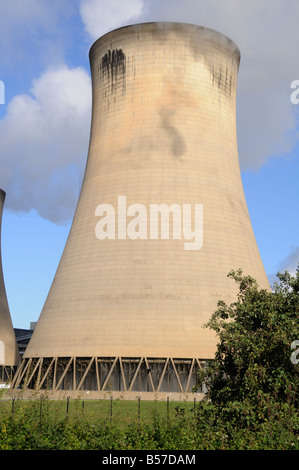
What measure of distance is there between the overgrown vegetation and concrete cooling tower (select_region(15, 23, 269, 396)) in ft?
27.8

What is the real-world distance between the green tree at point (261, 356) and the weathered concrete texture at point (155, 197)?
9098 millimetres

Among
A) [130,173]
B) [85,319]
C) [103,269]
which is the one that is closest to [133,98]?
[130,173]

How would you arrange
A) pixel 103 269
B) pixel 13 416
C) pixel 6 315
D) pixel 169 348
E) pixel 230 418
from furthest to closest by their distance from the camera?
pixel 6 315
pixel 103 269
pixel 169 348
pixel 230 418
pixel 13 416

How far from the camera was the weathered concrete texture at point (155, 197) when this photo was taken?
2248 cm

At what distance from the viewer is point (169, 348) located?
72.1 feet

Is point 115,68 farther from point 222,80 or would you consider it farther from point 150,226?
point 150,226

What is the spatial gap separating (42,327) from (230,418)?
14160 mm

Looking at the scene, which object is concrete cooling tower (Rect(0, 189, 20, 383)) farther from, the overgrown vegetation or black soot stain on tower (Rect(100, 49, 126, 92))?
the overgrown vegetation

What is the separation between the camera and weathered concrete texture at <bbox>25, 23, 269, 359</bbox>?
22.5 m

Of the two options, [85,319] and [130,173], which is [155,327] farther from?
[130,173]

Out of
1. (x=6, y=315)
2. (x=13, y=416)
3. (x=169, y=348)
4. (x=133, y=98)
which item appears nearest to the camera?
(x=13, y=416)

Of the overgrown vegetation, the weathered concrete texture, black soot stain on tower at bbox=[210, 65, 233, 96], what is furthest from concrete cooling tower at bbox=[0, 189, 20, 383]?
the overgrown vegetation

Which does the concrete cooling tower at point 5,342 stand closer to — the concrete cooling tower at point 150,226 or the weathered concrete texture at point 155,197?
the concrete cooling tower at point 150,226

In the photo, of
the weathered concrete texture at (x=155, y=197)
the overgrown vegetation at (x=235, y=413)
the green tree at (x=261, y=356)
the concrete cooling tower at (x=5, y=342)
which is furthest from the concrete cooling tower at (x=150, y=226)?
the concrete cooling tower at (x=5, y=342)
